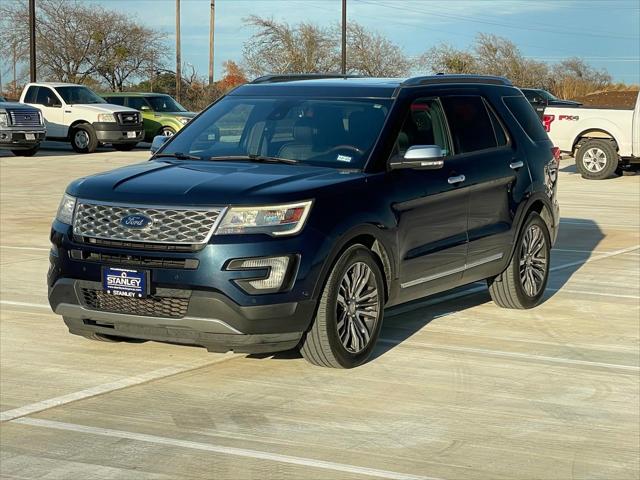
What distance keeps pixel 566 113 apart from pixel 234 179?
61.0 feet

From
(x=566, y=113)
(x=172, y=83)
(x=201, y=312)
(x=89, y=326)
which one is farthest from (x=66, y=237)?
(x=172, y=83)

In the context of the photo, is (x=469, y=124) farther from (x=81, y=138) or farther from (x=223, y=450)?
(x=81, y=138)

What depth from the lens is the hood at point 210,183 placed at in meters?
6.88

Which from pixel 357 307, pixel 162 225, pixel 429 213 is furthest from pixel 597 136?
pixel 162 225

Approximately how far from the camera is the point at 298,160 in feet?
25.8

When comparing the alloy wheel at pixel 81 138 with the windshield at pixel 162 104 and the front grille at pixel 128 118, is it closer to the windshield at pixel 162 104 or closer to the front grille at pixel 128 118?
the front grille at pixel 128 118

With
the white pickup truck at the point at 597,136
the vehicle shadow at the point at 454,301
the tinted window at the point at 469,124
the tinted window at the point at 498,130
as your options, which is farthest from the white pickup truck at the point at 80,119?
the tinted window at the point at 469,124

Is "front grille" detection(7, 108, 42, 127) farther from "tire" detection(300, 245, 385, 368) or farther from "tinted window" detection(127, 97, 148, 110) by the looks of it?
"tire" detection(300, 245, 385, 368)

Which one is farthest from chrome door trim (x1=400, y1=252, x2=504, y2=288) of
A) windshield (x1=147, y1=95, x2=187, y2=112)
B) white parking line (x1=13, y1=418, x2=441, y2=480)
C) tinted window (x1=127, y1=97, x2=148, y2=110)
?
tinted window (x1=127, y1=97, x2=148, y2=110)

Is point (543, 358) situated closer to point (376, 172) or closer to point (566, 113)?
point (376, 172)

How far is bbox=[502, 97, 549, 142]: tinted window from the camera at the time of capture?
32.0 ft

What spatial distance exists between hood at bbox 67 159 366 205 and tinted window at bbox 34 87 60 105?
85.4ft

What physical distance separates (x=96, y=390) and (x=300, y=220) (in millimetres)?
1542

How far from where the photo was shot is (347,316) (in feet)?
24.1
